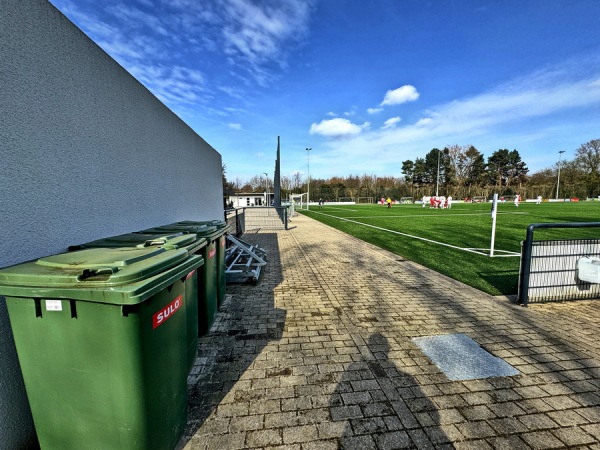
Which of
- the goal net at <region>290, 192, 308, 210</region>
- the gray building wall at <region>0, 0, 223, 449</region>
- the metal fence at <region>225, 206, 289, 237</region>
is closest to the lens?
the gray building wall at <region>0, 0, 223, 449</region>

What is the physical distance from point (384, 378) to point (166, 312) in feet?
7.33

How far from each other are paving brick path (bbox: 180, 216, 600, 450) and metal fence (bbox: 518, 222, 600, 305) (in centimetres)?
23

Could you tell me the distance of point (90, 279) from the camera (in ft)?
5.08

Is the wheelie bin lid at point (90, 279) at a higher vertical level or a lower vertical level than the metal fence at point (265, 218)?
higher

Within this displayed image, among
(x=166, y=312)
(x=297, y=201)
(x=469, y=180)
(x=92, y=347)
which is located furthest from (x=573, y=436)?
(x=469, y=180)

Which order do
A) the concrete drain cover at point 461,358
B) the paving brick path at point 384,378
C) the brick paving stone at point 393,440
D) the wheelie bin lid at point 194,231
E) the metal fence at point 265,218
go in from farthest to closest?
the metal fence at point 265,218 < the wheelie bin lid at point 194,231 < the concrete drain cover at point 461,358 < the paving brick path at point 384,378 < the brick paving stone at point 393,440

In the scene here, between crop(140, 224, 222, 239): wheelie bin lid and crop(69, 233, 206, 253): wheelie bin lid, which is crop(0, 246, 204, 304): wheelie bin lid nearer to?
crop(69, 233, 206, 253): wheelie bin lid

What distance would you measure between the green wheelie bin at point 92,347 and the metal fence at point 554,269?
17.8 feet

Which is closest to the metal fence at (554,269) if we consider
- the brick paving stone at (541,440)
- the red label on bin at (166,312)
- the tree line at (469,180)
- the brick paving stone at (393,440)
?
the brick paving stone at (541,440)

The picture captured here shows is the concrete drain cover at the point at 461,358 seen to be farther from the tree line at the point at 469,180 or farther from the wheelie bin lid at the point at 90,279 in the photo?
the tree line at the point at 469,180

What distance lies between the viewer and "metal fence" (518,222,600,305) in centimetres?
457

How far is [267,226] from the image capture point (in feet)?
53.9

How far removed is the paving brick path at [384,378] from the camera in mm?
2146

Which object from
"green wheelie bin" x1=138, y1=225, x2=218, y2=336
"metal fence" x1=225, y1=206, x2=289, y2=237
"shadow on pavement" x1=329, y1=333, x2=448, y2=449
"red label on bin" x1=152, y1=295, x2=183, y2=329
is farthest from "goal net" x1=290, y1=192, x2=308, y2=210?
"red label on bin" x1=152, y1=295, x2=183, y2=329
